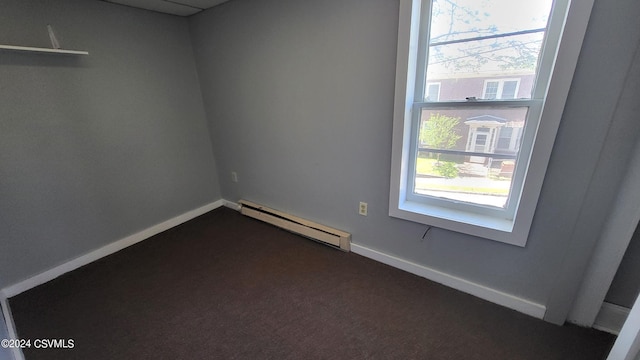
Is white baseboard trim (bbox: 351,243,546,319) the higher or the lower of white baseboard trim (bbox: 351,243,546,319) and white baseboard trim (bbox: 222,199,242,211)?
the lower

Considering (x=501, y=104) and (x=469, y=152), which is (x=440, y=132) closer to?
(x=469, y=152)

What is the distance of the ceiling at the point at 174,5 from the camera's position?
Answer: 2.04 m

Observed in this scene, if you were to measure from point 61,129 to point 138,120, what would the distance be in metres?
0.52

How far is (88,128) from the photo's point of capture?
2.02 metres

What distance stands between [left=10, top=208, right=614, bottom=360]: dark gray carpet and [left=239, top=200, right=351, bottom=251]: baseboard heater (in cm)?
10

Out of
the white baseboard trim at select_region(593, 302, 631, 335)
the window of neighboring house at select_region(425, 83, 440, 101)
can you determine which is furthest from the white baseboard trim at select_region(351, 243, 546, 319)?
the window of neighboring house at select_region(425, 83, 440, 101)

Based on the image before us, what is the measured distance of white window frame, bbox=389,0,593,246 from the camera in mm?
1104

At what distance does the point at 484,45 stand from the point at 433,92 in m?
0.33

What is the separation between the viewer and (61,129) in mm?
1898

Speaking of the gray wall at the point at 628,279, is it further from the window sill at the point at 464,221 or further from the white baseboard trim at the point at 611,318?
the window sill at the point at 464,221

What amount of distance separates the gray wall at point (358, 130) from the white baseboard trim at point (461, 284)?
0.04 m

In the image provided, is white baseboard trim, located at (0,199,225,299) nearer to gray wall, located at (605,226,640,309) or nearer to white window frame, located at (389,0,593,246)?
white window frame, located at (389,0,593,246)

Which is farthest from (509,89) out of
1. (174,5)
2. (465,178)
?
(174,5)

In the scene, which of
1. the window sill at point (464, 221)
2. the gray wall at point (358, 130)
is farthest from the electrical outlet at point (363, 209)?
the window sill at point (464, 221)
